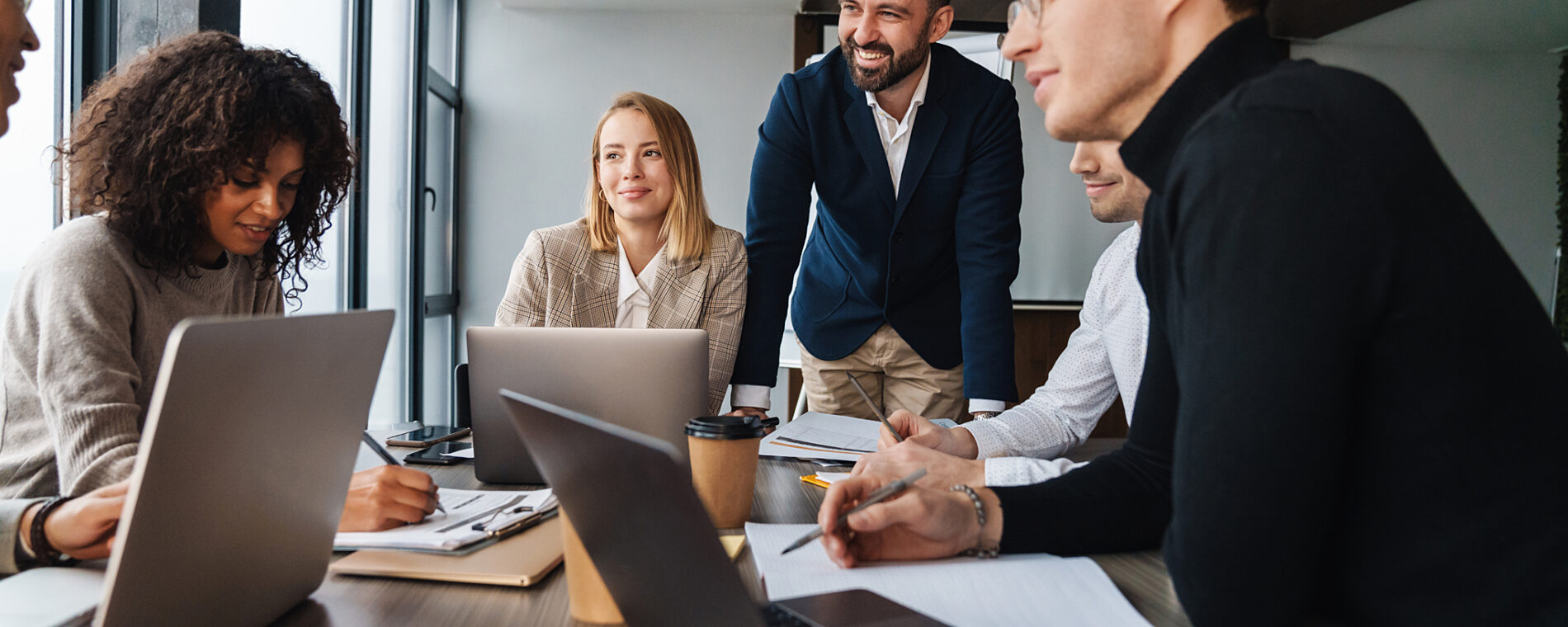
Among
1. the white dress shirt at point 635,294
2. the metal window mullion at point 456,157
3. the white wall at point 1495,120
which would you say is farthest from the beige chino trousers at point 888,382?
the white wall at point 1495,120

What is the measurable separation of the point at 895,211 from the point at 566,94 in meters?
2.79

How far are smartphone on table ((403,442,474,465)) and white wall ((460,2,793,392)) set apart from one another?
10.4 ft

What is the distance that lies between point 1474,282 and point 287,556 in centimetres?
81

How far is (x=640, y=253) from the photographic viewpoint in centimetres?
230

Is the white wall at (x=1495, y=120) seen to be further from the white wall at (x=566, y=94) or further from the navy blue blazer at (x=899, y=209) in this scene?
the navy blue blazer at (x=899, y=209)

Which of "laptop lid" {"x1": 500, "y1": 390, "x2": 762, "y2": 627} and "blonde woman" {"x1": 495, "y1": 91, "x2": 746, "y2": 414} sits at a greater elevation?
"blonde woman" {"x1": 495, "y1": 91, "x2": 746, "y2": 414}

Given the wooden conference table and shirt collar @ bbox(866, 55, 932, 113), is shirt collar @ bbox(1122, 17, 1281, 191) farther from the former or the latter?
shirt collar @ bbox(866, 55, 932, 113)

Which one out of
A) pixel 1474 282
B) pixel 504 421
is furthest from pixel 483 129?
pixel 1474 282

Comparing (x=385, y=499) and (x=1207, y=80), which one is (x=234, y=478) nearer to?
(x=385, y=499)

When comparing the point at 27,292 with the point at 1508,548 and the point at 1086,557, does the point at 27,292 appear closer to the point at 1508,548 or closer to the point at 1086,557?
the point at 1086,557

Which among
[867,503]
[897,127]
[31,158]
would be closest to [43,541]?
[867,503]

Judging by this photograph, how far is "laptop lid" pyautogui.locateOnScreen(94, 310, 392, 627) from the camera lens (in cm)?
51

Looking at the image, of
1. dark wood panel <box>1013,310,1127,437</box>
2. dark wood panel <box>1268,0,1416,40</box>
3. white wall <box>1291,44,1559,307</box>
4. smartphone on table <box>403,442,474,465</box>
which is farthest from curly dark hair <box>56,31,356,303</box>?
white wall <box>1291,44,1559,307</box>

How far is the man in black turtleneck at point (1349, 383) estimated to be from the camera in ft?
1.72
